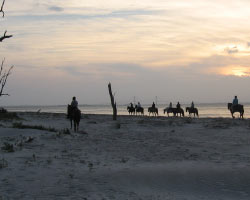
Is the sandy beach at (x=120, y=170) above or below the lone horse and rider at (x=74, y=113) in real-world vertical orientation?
below

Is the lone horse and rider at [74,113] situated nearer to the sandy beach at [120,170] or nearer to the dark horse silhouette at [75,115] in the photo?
the dark horse silhouette at [75,115]

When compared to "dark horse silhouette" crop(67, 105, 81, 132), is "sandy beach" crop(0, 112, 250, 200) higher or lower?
lower

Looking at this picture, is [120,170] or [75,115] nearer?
[120,170]

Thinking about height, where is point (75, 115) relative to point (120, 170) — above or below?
above

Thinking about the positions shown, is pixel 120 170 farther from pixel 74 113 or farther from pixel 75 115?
pixel 74 113

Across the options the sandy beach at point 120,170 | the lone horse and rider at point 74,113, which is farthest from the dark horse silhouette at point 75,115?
the sandy beach at point 120,170

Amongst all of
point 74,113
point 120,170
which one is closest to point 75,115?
point 74,113

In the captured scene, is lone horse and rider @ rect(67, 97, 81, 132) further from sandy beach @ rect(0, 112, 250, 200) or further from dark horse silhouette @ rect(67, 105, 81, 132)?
sandy beach @ rect(0, 112, 250, 200)

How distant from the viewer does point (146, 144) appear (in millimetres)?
14734

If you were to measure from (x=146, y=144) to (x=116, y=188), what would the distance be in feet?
23.8

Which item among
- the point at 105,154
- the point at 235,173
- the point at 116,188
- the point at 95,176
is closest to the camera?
the point at 116,188

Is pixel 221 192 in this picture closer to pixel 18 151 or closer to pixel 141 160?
pixel 141 160

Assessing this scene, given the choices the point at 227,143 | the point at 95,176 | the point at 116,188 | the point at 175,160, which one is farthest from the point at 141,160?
the point at 227,143

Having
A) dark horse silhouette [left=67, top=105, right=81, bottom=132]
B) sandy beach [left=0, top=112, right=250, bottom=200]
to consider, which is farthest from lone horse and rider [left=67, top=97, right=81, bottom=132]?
sandy beach [left=0, top=112, right=250, bottom=200]
